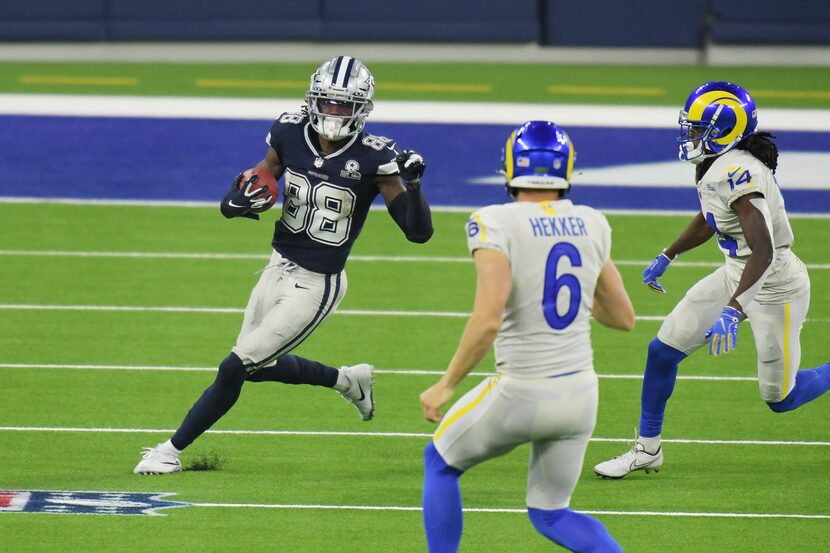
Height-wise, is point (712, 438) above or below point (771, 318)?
below

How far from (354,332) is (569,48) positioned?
1511 cm

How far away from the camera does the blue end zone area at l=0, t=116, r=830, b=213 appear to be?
13977 mm

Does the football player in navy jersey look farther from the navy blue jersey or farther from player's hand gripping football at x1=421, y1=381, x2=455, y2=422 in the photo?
player's hand gripping football at x1=421, y1=381, x2=455, y2=422

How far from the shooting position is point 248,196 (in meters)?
6.57

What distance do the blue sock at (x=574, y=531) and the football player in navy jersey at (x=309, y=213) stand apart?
1930 mm

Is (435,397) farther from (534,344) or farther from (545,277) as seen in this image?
(545,277)

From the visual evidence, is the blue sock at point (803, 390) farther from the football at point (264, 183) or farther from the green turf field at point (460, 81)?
the green turf field at point (460, 81)

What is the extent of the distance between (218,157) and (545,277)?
37.2 ft

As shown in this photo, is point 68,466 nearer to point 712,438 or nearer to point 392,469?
point 392,469

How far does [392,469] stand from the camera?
269 inches

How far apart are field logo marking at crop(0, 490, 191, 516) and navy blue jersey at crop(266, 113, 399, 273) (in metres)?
1.31

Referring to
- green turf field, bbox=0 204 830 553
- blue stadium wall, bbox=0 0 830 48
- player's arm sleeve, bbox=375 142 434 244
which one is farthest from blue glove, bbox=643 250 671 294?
blue stadium wall, bbox=0 0 830 48

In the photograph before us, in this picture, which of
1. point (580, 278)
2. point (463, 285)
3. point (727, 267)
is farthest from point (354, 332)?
point (580, 278)

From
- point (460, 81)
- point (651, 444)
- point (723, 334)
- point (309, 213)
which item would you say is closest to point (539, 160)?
point (723, 334)
